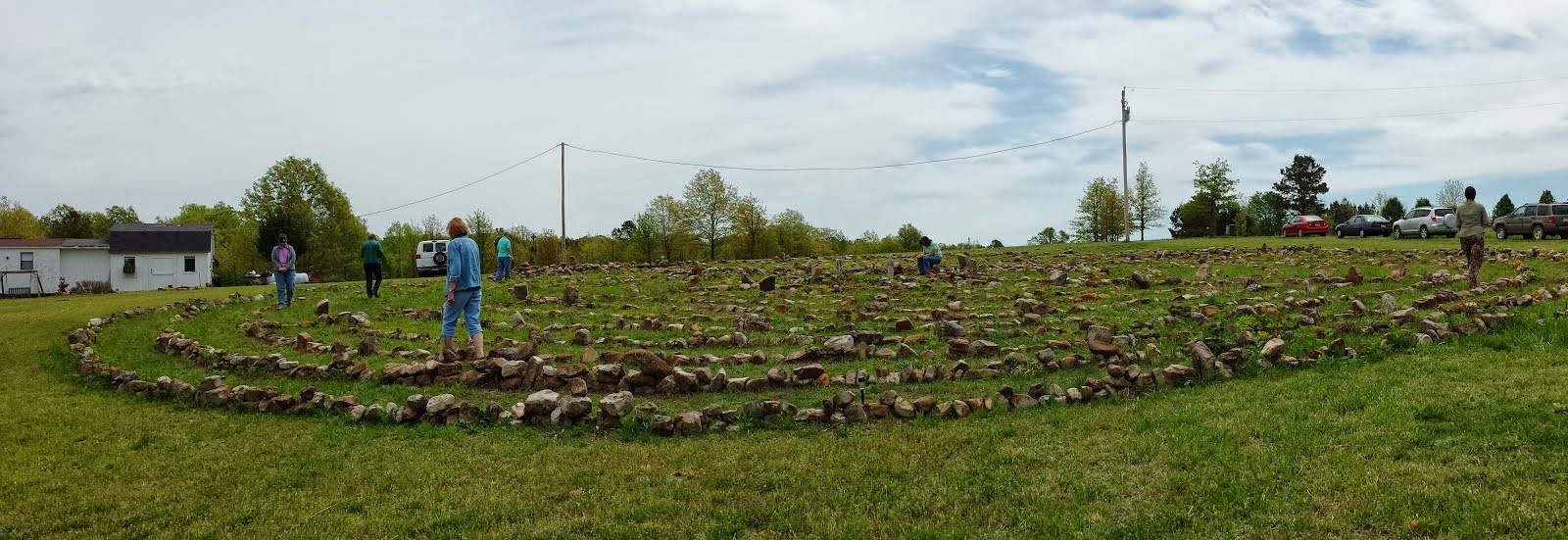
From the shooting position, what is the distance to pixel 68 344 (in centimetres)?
1593

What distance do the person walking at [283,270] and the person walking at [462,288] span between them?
10.6 m

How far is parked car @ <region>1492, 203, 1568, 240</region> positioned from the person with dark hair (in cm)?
2732

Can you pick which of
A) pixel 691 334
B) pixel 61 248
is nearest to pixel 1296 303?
pixel 691 334

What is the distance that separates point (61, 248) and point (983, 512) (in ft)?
238

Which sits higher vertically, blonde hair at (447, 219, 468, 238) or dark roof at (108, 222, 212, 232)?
dark roof at (108, 222, 212, 232)

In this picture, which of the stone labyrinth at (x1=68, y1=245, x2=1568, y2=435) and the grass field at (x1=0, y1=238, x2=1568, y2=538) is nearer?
the grass field at (x1=0, y1=238, x2=1568, y2=538)

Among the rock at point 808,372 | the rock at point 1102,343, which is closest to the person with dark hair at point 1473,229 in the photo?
the rock at point 1102,343

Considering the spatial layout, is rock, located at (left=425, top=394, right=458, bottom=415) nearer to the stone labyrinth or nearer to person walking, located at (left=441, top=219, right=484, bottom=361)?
the stone labyrinth

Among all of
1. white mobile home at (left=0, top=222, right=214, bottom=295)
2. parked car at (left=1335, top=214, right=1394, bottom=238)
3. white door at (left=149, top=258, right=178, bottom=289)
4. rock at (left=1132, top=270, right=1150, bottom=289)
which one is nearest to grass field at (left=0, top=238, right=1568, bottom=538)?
rock at (left=1132, top=270, right=1150, bottom=289)

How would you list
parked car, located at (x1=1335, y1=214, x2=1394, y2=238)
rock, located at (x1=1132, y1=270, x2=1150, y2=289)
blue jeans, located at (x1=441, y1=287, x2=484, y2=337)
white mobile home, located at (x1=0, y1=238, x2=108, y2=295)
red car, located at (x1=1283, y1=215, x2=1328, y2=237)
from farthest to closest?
white mobile home, located at (x1=0, y1=238, x2=108, y2=295)
red car, located at (x1=1283, y1=215, x2=1328, y2=237)
parked car, located at (x1=1335, y1=214, x2=1394, y2=238)
rock, located at (x1=1132, y1=270, x2=1150, y2=289)
blue jeans, located at (x1=441, y1=287, x2=484, y2=337)

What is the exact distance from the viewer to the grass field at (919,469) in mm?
5641

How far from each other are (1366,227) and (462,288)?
175 ft

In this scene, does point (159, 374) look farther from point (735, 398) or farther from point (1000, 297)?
point (1000, 297)

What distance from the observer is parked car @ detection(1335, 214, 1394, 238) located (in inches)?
2010
